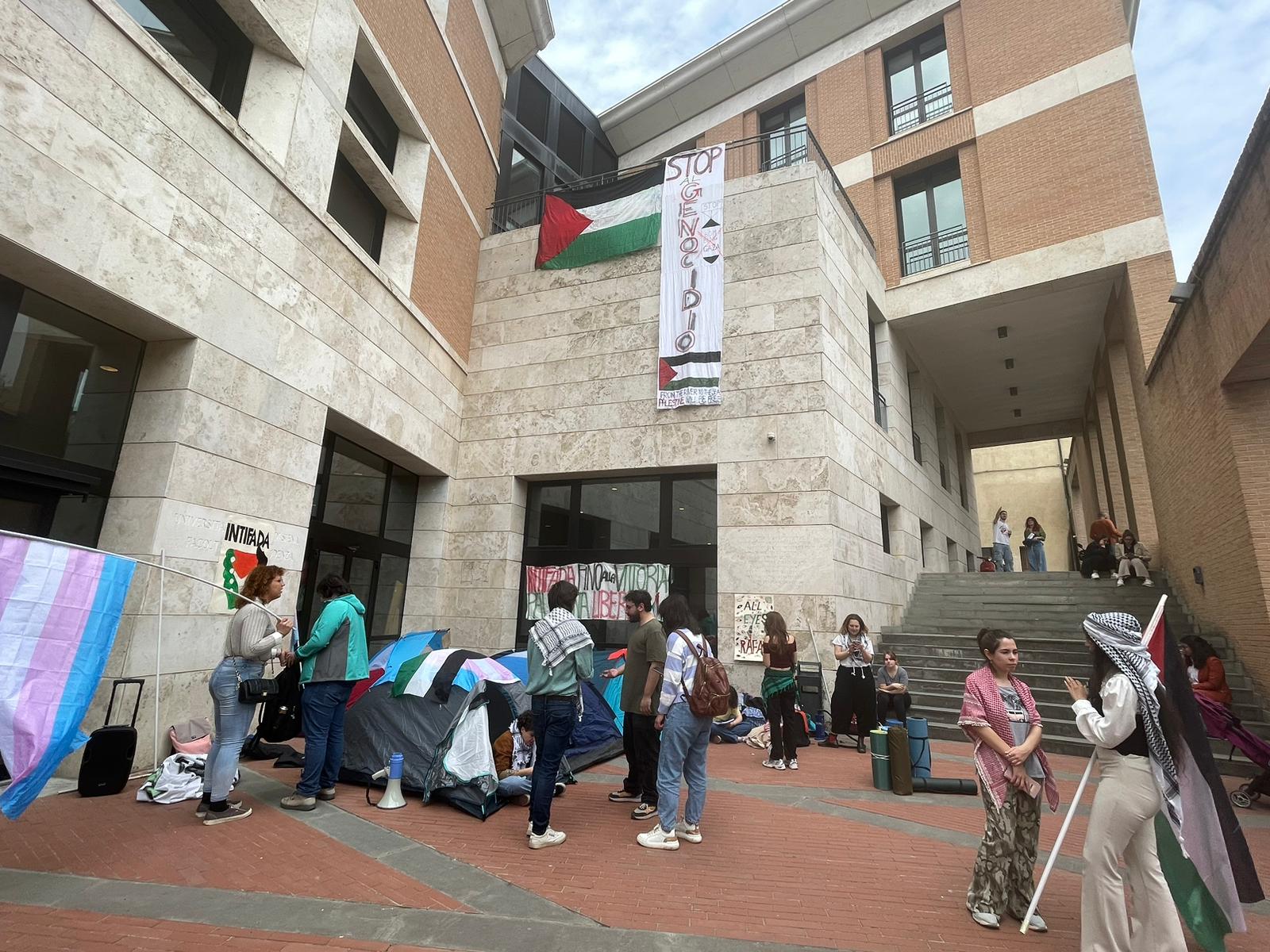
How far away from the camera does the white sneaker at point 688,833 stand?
16.2 feet

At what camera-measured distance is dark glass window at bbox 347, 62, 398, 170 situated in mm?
11320

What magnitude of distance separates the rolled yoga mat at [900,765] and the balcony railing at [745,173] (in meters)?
10.8

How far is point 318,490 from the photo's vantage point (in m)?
10.0

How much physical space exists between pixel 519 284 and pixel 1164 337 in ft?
40.0

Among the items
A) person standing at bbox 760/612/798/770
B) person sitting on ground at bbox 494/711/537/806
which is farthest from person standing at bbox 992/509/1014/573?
person sitting on ground at bbox 494/711/537/806

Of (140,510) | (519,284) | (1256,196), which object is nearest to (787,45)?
(519,284)

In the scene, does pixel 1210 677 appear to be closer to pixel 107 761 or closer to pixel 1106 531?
pixel 1106 531

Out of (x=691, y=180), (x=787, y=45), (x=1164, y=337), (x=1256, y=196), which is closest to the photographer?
(x=1256, y=196)

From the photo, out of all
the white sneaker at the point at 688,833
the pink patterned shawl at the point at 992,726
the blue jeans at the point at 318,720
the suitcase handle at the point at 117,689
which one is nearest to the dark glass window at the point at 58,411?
the suitcase handle at the point at 117,689

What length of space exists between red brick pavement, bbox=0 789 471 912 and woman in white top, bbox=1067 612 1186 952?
11.3 feet

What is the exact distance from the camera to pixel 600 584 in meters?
12.1

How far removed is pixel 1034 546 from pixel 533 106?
19.9m

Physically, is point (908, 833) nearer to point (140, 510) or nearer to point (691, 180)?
point (140, 510)

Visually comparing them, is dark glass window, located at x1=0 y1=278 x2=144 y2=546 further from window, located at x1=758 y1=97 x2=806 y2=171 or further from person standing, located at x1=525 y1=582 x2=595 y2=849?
window, located at x1=758 y1=97 x2=806 y2=171
